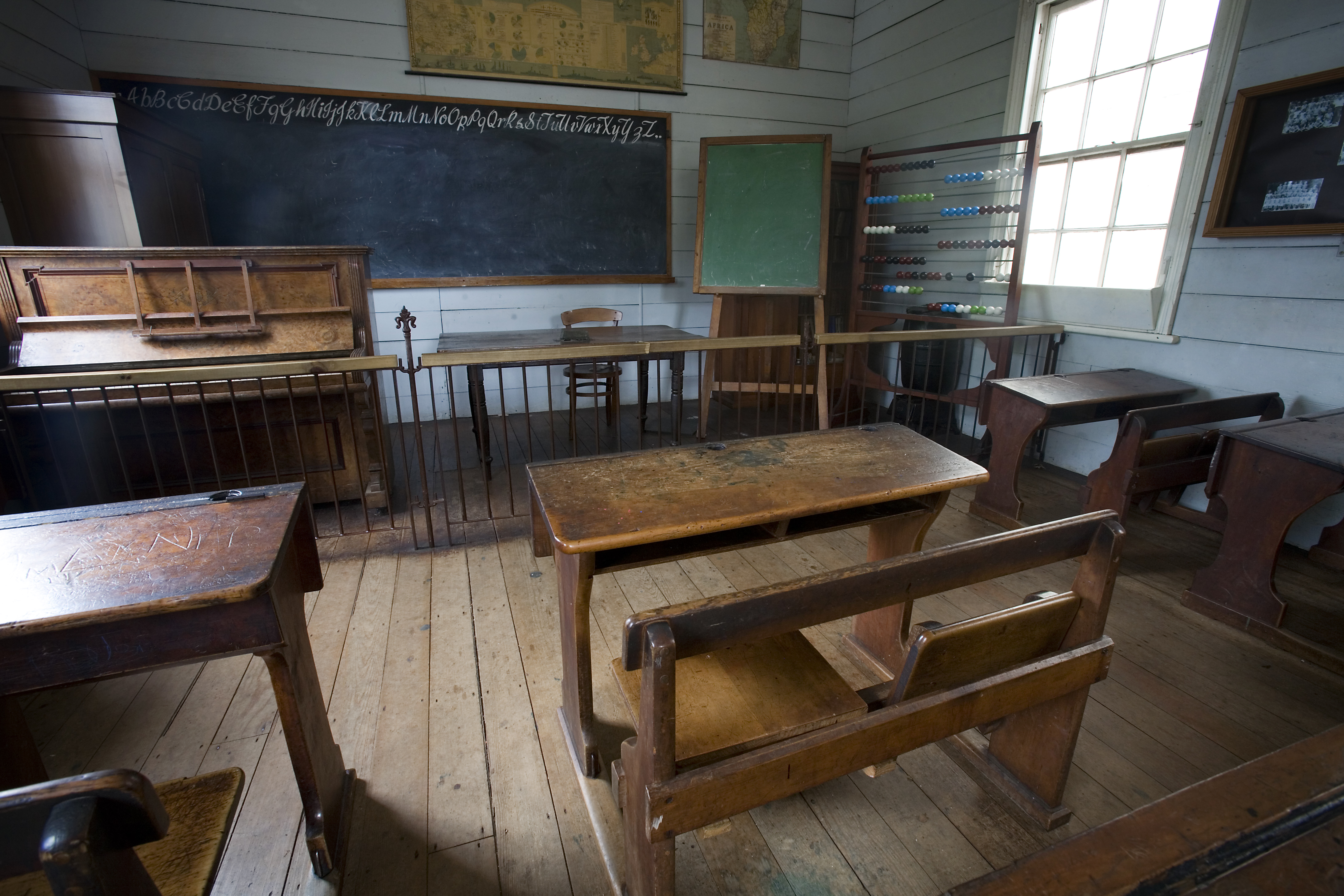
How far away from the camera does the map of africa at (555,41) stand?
3.97 m

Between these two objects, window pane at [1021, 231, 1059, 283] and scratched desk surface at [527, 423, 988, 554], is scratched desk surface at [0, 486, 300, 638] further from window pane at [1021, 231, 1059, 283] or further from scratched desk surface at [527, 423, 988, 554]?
window pane at [1021, 231, 1059, 283]

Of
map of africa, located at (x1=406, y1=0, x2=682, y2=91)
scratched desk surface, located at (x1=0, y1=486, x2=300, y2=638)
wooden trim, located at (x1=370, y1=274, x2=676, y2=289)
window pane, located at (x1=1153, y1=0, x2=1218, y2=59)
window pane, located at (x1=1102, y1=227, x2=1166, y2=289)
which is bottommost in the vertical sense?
scratched desk surface, located at (x1=0, y1=486, x2=300, y2=638)

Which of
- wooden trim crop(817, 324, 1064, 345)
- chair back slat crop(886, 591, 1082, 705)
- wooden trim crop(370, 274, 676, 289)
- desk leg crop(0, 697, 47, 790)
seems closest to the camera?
chair back slat crop(886, 591, 1082, 705)

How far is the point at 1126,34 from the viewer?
307 cm

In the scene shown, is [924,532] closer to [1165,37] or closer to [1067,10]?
[1165,37]

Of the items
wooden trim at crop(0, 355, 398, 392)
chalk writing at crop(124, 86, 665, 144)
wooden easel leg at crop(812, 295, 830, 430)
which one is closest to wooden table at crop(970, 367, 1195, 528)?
wooden easel leg at crop(812, 295, 830, 430)

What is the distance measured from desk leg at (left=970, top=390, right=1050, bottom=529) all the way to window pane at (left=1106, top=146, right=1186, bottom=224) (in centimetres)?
122

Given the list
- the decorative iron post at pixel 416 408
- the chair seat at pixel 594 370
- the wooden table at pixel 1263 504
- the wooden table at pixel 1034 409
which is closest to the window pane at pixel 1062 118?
the wooden table at pixel 1034 409

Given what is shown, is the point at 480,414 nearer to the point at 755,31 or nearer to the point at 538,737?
the point at 538,737

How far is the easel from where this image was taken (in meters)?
3.86

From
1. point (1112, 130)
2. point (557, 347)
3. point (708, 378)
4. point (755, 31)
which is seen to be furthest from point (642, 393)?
point (755, 31)

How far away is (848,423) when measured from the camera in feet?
14.9

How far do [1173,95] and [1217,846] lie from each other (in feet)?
11.4

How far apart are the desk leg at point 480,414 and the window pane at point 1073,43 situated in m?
3.52
